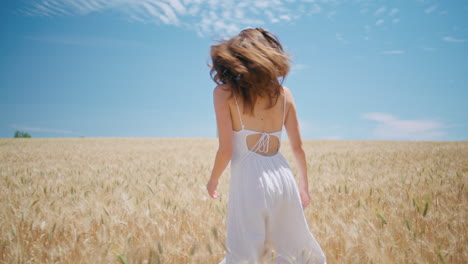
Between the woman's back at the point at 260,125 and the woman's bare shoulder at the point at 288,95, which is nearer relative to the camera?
the woman's back at the point at 260,125

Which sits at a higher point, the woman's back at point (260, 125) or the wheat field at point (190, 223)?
the woman's back at point (260, 125)

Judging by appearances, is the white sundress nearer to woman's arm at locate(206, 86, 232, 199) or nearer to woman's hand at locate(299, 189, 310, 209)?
woman's arm at locate(206, 86, 232, 199)

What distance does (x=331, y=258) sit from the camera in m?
1.96

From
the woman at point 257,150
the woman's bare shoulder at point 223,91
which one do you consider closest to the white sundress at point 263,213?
the woman at point 257,150

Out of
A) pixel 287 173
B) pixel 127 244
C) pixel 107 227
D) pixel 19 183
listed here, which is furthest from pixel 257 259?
pixel 19 183

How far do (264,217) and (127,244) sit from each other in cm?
124

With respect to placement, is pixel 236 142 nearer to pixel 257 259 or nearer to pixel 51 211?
pixel 257 259

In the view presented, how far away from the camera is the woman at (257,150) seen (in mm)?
1641

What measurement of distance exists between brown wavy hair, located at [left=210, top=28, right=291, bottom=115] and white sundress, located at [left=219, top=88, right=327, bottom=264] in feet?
0.46

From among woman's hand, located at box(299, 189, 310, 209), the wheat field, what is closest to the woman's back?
woman's hand, located at box(299, 189, 310, 209)

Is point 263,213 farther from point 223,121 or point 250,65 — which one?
point 250,65

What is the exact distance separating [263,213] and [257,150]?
1.39 ft

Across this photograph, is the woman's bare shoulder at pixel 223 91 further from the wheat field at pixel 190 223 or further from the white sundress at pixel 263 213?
the wheat field at pixel 190 223

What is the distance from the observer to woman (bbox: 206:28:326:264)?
164 cm
